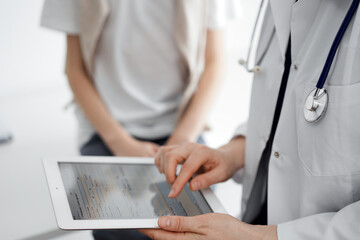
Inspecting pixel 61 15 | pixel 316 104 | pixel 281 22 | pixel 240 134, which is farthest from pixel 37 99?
pixel 316 104

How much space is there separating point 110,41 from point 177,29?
20 centimetres

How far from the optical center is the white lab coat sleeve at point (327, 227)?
0.57m

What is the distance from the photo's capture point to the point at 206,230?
0.62m

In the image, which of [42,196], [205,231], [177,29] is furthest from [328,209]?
[42,196]

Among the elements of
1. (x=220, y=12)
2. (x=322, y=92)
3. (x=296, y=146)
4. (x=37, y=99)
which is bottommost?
(x=37, y=99)

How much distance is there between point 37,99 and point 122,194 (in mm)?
1314

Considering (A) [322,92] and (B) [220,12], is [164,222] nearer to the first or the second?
(A) [322,92]

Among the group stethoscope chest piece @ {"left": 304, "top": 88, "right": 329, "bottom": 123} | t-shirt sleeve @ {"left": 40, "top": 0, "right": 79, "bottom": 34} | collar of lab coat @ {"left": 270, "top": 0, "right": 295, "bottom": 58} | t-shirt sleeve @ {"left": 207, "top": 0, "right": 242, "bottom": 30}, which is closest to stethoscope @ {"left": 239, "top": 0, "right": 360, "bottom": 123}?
stethoscope chest piece @ {"left": 304, "top": 88, "right": 329, "bottom": 123}

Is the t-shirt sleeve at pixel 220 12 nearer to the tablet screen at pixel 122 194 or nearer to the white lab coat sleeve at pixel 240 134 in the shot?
the white lab coat sleeve at pixel 240 134

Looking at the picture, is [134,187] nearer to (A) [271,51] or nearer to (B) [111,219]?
(B) [111,219]

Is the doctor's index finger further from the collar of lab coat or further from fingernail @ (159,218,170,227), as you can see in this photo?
the collar of lab coat

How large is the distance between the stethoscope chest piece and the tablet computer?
0.75 ft

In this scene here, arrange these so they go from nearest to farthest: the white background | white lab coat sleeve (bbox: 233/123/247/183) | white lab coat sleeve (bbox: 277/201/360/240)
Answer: white lab coat sleeve (bbox: 277/201/360/240), white lab coat sleeve (bbox: 233/123/247/183), the white background

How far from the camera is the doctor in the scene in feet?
1.93
